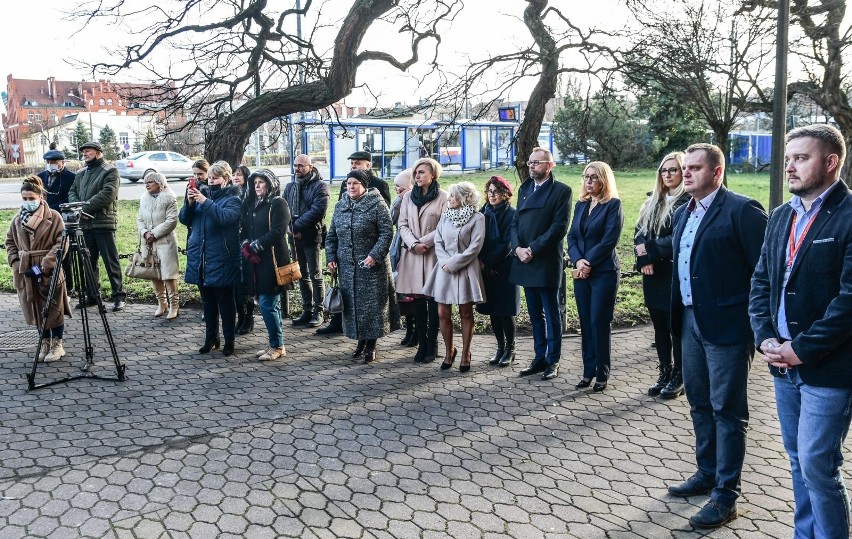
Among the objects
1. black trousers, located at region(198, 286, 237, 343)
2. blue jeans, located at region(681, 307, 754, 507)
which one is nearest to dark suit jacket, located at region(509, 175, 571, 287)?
blue jeans, located at region(681, 307, 754, 507)

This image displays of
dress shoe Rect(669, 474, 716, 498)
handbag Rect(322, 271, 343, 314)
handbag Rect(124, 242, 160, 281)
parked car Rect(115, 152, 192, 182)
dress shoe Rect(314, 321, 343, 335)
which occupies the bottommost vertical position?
dress shoe Rect(669, 474, 716, 498)

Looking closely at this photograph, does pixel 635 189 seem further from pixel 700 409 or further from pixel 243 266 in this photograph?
pixel 700 409

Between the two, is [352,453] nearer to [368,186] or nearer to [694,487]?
[694,487]

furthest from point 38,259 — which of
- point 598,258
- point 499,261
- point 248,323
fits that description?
point 598,258

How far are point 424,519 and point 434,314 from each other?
11.3ft

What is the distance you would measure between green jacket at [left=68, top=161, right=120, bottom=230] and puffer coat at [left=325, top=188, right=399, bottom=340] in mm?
4034

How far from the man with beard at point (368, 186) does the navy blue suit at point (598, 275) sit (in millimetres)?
2439

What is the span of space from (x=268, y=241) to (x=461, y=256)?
1.94m

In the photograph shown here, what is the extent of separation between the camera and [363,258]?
7574 mm

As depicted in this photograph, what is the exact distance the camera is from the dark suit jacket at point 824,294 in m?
3.26

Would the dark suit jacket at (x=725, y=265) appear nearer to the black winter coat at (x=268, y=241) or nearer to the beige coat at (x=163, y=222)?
the black winter coat at (x=268, y=241)

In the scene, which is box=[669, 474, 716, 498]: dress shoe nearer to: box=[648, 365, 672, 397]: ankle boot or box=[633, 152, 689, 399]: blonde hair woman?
box=[633, 152, 689, 399]: blonde hair woman

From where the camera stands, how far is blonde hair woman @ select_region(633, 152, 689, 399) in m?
Answer: 6.24

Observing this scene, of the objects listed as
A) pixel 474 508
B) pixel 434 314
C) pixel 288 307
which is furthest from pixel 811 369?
pixel 288 307
